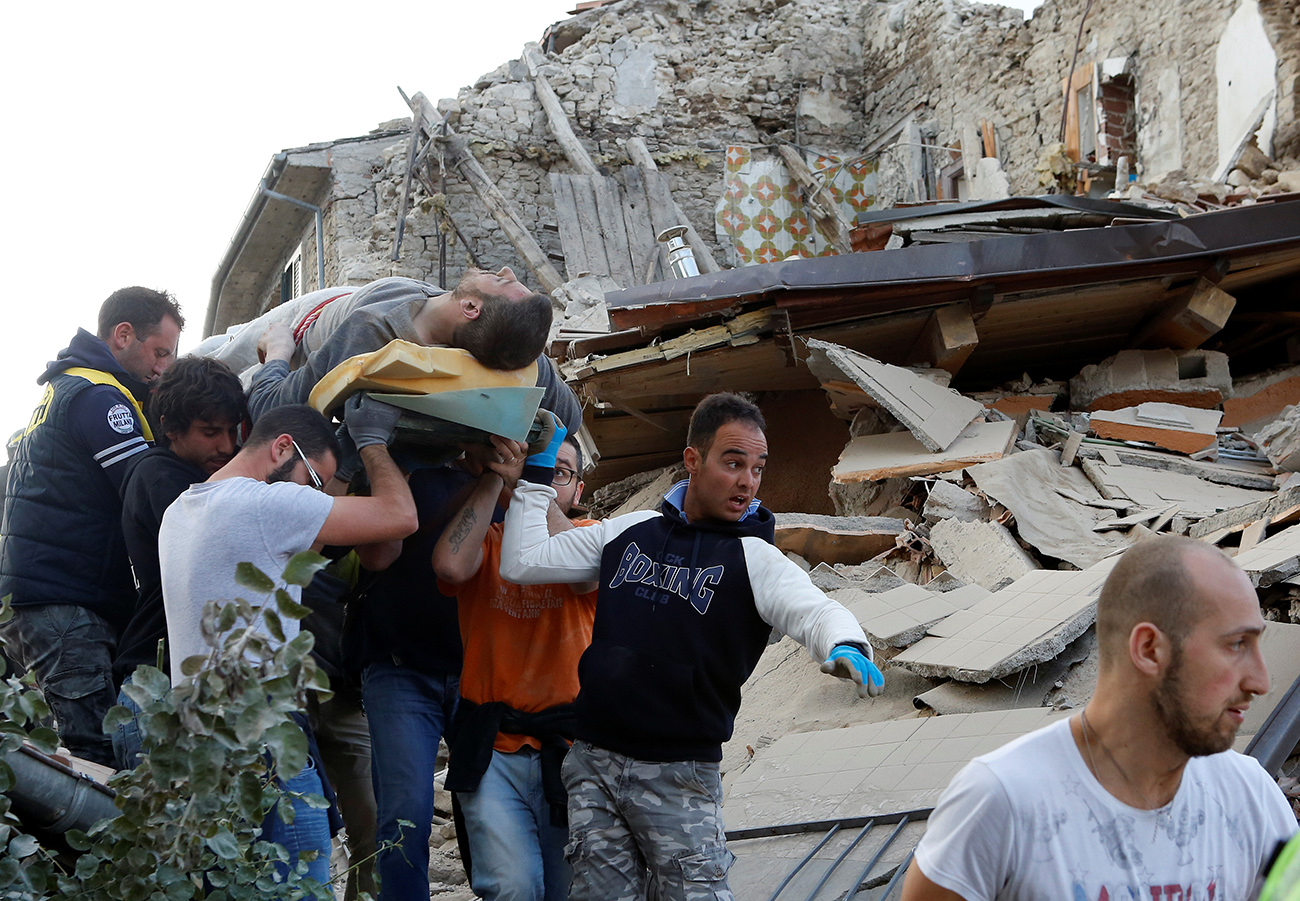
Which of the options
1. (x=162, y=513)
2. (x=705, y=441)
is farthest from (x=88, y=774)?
(x=705, y=441)

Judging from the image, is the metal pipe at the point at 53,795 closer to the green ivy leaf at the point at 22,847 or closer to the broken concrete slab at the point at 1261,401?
the green ivy leaf at the point at 22,847

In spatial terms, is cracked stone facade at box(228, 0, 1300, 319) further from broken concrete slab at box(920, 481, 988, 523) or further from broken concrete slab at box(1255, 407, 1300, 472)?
broken concrete slab at box(920, 481, 988, 523)

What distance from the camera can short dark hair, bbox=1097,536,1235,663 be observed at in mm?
1778

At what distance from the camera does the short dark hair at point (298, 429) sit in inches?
104

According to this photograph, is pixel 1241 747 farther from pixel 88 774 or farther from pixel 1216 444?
pixel 1216 444

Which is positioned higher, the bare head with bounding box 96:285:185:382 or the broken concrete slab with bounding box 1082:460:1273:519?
the bare head with bounding box 96:285:185:382

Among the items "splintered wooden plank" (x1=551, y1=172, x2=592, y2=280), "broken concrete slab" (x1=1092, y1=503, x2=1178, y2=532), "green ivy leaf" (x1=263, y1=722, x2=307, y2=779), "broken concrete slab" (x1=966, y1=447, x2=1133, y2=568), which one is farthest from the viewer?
"splintered wooden plank" (x1=551, y1=172, x2=592, y2=280)

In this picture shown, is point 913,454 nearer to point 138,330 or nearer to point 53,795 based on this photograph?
point 138,330

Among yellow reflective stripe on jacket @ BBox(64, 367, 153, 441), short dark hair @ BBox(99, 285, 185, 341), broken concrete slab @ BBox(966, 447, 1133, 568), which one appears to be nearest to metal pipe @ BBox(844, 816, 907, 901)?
yellow reflective stripe on jacket @ BBox(64, 367, 153, 441)

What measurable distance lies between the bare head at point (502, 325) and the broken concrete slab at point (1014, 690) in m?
2.39

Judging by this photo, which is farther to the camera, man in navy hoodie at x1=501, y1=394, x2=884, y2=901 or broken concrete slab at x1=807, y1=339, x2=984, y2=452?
broken concrete slab at x1=807, y1=339, x2=984, y2=452

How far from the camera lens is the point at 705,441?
2883 millimetres

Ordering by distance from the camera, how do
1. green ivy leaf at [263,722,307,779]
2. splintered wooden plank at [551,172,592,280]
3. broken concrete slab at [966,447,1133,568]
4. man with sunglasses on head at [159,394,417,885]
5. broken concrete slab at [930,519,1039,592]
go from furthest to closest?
splintered wooden plank at [551,172,592,280] < broken concrete slab at [966,447,1133,568] < broken concrete slab at [930,519,1039,592] < man with sunglasses on head at [159,394,417,885] < green ivy leaf at [263,722,307,779]

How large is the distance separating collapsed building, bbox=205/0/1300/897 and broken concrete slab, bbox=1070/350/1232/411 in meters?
0.02
